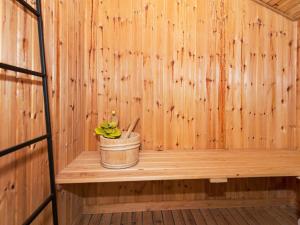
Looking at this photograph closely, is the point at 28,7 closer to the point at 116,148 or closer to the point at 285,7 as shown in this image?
the point at 116,148

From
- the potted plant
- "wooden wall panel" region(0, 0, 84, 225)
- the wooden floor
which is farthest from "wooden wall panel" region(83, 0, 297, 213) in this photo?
the potted plant

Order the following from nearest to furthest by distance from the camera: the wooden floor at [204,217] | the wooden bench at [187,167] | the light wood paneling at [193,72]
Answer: the wooden bench at [187,167]
the wooden floor at [204,217]
the light wood paneling at [193,72]

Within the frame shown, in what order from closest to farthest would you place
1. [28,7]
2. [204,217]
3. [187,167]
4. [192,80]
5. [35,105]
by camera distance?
1. [28,7]
2. [35,105]
3. [187,167]
4. [204,217]
5. [192,80]

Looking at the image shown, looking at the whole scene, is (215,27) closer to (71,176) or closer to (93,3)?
(93,3)

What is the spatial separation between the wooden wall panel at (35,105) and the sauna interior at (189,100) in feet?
0.13

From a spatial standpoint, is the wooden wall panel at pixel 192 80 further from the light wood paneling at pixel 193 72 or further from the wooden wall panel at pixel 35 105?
the wooden wall panel at pixel 35 105

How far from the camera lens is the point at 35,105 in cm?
111

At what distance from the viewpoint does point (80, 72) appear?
1.77 m

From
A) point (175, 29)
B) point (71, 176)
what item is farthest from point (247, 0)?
point (71, 176)

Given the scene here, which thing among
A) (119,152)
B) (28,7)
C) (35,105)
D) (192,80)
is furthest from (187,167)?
(28,7)

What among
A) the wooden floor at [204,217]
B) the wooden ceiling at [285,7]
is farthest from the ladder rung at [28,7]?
the wooden ceiling at [285,7]

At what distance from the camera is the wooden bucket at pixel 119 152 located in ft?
4.53

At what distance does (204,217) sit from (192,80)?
1.38 meters

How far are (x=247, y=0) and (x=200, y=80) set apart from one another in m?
0.99
